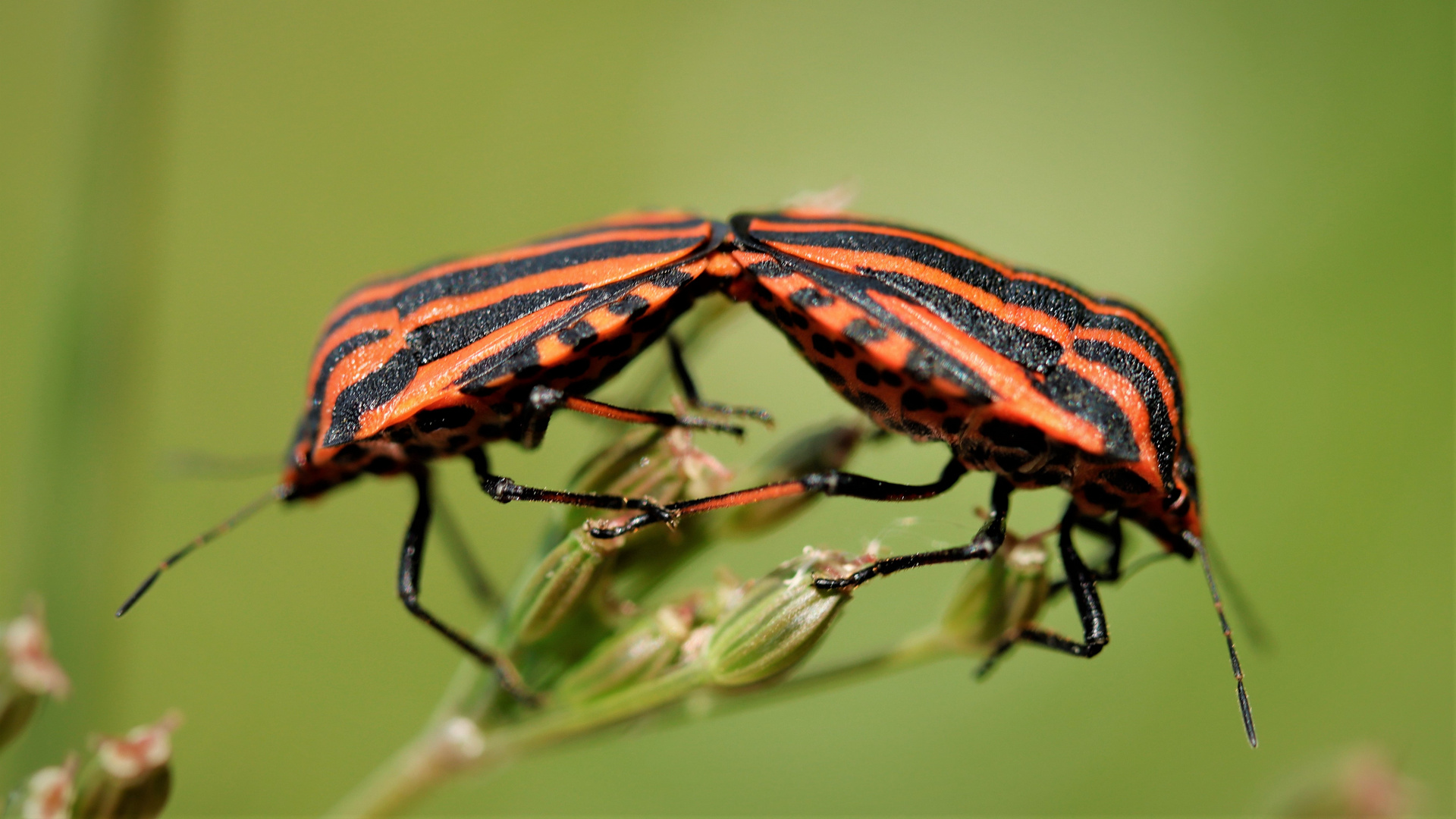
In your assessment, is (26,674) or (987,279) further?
(987,279)

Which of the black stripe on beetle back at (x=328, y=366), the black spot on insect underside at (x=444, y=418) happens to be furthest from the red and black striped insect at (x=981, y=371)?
the black stripe on beetle back at (x=328, y=366)

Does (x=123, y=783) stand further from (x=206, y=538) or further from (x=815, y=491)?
(x=815, y=491)

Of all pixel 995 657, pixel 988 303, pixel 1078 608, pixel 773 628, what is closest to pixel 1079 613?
pixel 1078 608

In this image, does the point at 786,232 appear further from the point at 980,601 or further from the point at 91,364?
the point at 91,364

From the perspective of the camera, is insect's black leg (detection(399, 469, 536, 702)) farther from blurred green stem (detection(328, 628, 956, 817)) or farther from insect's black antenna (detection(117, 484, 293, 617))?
insect's black antenna (detection(117, 484, 293, 617))

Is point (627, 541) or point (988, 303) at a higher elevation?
point (988, 303)

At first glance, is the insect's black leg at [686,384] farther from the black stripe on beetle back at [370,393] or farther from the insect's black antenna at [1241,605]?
the insect's black antenna at [1241,605]

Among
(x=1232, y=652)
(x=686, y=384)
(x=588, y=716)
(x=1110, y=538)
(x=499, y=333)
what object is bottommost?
(x=588, y=716)
